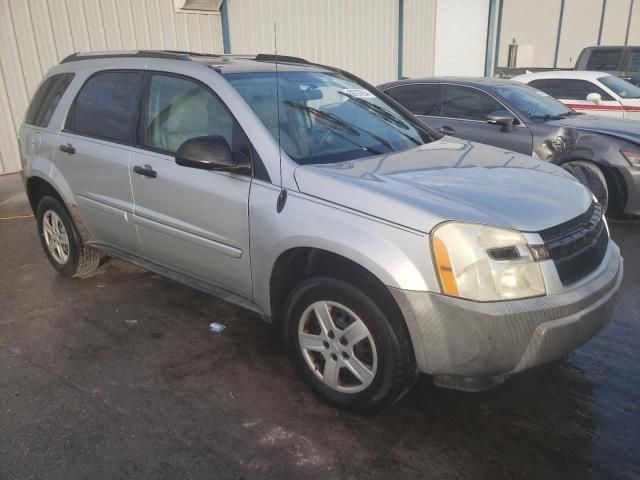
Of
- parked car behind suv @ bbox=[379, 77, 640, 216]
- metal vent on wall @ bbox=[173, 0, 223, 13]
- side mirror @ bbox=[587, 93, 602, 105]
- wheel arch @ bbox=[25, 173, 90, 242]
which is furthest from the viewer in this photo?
metal vent on wall @ bbox=[173, 0, 223, 13]

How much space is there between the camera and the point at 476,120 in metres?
6.71

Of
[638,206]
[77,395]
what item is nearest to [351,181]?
[77,395]

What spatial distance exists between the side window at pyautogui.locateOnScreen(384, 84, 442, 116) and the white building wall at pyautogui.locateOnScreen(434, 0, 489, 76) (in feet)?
33.5

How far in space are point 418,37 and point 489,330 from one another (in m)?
14.7

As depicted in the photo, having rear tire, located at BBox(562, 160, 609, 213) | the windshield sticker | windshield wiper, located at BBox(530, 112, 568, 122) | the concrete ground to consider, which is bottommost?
the concrete ground

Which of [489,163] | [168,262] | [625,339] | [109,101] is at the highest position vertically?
[109,101]

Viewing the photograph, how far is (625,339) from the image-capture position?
11.6 ft

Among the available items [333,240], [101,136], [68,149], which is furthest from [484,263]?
[68,149]

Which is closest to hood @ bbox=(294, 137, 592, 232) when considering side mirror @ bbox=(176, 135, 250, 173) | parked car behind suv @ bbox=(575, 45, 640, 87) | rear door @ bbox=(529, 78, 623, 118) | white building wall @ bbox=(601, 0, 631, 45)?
side mirror @ bbox=(176, 135, 250, 173)

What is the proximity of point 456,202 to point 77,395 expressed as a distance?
89.0 inches

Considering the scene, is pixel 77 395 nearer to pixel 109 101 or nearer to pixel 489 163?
pixel 109 101

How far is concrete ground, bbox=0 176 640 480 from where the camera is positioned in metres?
2.48

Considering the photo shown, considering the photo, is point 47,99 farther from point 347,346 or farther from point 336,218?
point 347,346

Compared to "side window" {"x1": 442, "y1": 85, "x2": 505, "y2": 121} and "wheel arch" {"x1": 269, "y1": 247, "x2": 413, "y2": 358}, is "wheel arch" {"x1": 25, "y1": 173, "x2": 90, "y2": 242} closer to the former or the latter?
"wheel arch" {"x1": 269, "y1": 247, "x2": 413, "y2": 358}
